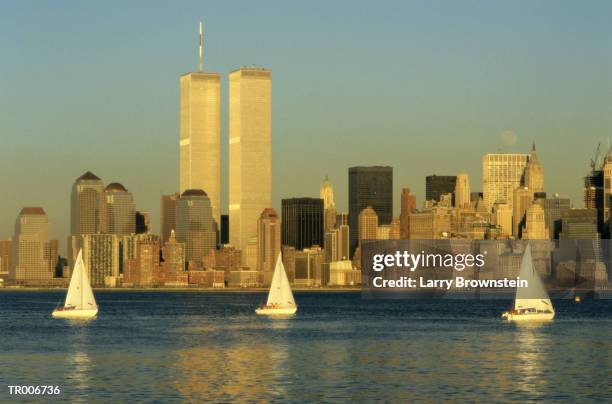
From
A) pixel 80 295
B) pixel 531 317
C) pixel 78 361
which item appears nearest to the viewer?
pixel 78 361

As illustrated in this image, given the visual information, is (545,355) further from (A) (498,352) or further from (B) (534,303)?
(B) (534,303)

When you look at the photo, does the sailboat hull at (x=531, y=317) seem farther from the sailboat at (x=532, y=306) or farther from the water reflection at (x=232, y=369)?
the water reflection at (x=232, y=369)

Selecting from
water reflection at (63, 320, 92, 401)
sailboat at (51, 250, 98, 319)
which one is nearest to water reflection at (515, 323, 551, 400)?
water reflection at (63, 320, 92, 401)

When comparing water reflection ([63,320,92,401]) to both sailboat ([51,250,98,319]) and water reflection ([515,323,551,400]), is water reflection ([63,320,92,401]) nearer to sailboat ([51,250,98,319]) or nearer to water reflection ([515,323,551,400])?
water reflection ([515,323,551,400])

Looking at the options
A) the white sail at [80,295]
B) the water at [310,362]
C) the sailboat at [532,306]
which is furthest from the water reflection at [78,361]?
the sailboat at [532,306]

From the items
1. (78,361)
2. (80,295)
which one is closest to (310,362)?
(78,361)

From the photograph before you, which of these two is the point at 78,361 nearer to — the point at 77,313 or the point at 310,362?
the point at 310,362

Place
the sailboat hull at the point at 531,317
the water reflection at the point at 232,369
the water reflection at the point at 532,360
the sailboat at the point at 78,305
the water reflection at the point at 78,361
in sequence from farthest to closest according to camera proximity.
Answer: the sailboat at the point at 78,305 < the sailboat hull at the point at 531,317 < the water reflection at the point at 78,361 < the water reflection at the point at 532,360 < the water reflection at the point at 232,369

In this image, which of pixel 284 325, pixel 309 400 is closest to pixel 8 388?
pixel 309 400
